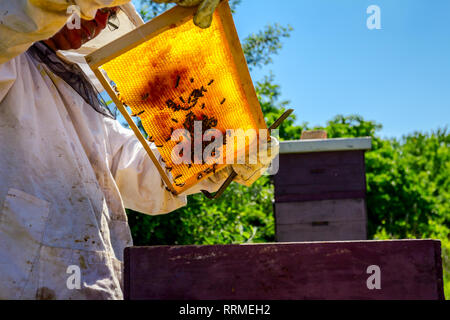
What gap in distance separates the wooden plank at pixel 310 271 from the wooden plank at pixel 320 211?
3.67 meters

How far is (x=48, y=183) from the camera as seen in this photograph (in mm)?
1758

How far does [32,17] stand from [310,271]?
1.09 meters

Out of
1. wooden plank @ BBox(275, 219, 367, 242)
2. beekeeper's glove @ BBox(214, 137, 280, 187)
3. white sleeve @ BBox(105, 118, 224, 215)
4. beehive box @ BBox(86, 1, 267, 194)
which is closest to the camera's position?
beehive box @ BBox(86, 1, 267, 194)

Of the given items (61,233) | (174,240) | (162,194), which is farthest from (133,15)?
(174,240)

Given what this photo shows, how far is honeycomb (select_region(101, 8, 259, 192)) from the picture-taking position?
5.76 feet

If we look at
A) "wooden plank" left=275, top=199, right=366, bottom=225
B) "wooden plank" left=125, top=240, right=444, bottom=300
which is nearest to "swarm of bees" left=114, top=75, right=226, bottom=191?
"wooden plank" left=125, top=240, right=444, bottom=300

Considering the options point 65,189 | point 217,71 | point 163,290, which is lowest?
point 163,290

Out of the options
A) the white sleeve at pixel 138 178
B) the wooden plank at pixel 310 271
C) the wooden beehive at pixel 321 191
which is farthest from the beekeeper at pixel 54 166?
the wooden beehive at pixel 321 191

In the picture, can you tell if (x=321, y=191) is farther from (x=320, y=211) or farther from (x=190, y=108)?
(x=190, y=108)

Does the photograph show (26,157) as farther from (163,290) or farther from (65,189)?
(163,290)

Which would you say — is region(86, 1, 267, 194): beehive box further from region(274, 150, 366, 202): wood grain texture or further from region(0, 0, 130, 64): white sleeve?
region(274, 150, 366, 202): wood grain texture

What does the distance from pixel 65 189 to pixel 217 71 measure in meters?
0.70

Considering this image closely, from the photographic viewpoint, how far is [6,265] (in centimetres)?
159
